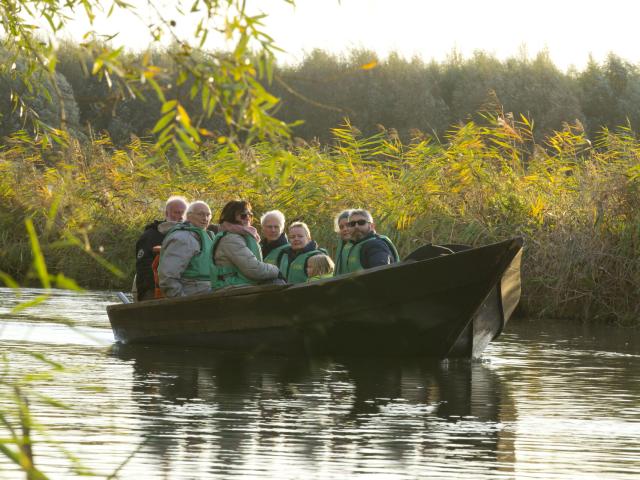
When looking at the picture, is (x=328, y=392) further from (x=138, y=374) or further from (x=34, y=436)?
(x=34, y=436)

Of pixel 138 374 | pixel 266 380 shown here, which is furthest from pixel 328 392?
pixel 138 374

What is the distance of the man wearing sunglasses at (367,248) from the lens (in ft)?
31.7

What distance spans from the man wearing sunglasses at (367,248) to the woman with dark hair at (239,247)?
23.6 inches

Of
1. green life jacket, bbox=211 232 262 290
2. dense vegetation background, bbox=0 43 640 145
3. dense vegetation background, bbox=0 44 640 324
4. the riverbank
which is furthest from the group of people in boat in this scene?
dense vegetation background, bbox=0 43 640 145

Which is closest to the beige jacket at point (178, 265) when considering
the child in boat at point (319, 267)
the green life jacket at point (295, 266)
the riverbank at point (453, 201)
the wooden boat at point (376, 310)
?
the wooden boat at point (376, 310)

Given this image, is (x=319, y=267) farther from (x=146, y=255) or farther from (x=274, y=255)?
(x=146, y=255)

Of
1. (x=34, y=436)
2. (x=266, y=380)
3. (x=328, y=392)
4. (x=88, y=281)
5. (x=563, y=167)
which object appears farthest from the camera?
(x=88, y=281)

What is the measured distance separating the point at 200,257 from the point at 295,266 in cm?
74

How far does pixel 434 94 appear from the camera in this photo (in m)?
27.7

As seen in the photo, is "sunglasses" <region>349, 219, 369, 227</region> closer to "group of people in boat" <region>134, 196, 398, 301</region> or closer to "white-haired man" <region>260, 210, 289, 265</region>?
"group of people in boat" <region>134, 196, 398, 301</region>

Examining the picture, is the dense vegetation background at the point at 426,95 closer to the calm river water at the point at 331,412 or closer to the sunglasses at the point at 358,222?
the calm river water at the point at 331,412

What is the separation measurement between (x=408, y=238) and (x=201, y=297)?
423cm

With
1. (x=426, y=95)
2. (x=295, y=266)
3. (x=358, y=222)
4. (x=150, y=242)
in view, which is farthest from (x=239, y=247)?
(x=426, y=95)

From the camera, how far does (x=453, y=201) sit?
14.0 metres
